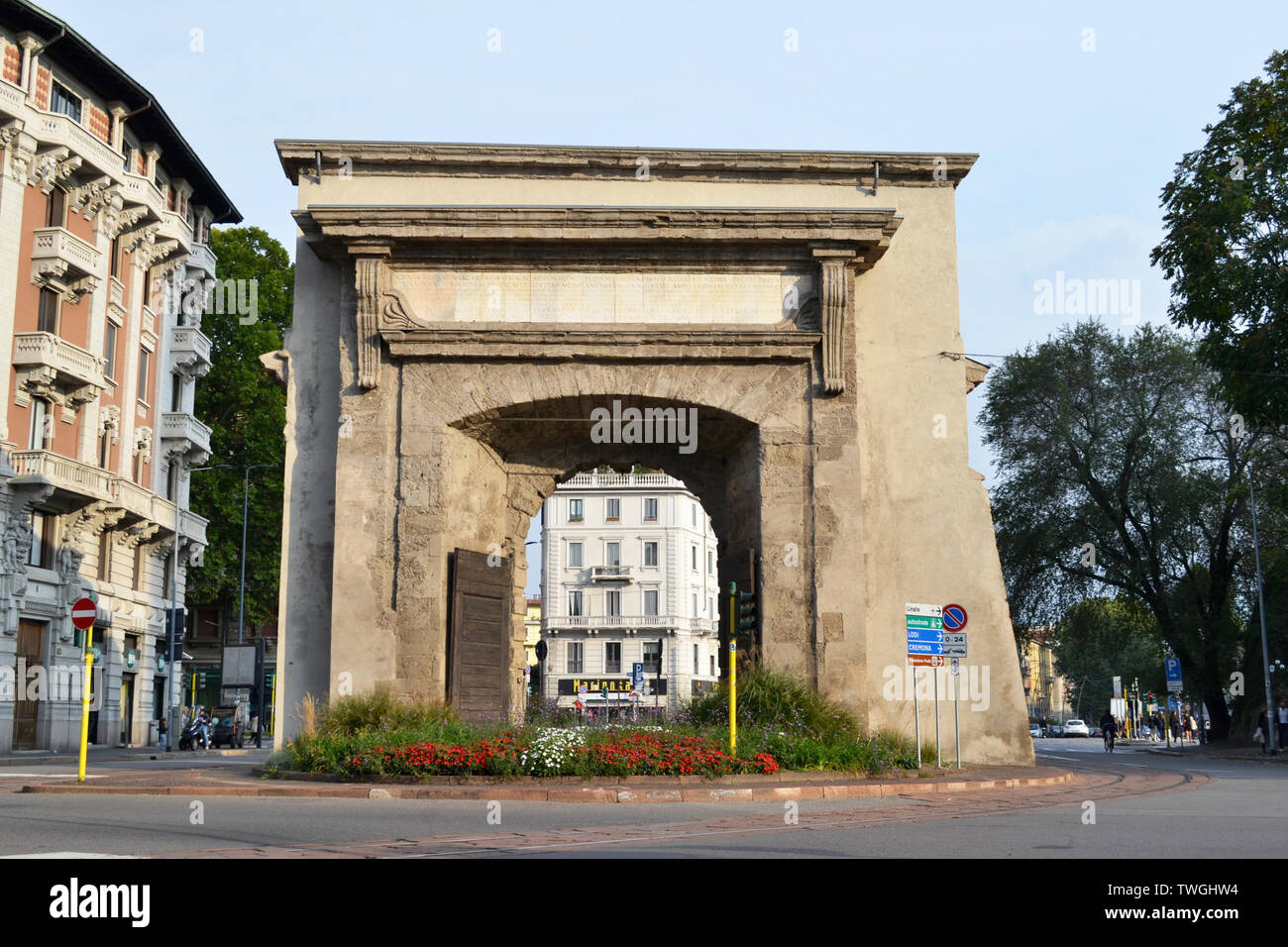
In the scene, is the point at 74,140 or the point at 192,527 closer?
the point at 74,140

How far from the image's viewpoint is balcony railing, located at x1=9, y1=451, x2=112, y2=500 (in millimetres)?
33094

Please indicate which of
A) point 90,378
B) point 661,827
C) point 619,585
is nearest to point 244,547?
point 90,378

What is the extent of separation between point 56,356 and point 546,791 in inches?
1013

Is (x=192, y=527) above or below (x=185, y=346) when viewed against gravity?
below

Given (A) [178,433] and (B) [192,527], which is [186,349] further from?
(B) [192,527]

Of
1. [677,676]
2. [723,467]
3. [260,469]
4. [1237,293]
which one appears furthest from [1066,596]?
[677,676]

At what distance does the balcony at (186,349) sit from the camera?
44031mm

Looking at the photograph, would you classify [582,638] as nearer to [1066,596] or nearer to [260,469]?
[260,469]

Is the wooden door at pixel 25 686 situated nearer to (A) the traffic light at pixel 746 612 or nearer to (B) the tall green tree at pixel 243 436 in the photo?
(B) the tall green tree at pixel 243 436

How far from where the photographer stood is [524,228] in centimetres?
1898

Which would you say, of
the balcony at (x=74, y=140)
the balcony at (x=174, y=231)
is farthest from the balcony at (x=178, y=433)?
the balcony at (x=74, y=140)

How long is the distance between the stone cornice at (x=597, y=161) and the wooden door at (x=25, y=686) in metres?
19.1

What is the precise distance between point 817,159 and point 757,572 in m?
6.60
